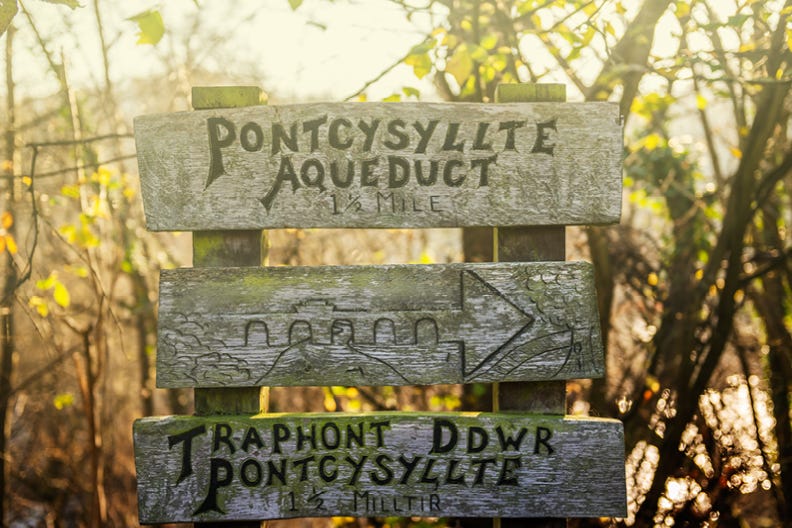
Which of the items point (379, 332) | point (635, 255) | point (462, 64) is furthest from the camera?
point (635, 255)

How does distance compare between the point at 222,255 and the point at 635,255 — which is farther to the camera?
the point at 635,255

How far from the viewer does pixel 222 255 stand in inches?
83.5

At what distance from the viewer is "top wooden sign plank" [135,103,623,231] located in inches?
80.7

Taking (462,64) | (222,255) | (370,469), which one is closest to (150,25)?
(222,255)

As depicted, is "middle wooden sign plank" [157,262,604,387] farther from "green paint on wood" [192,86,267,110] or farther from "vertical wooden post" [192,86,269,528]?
"green paint on wood" [192,86,267,110]

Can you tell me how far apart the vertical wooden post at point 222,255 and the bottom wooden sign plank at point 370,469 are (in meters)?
0.05

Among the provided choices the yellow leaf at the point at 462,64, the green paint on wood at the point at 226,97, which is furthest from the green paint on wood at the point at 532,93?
the green paint on wood at the point at 226,97

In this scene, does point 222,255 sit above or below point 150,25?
below

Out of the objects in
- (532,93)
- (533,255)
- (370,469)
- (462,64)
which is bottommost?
(370,469)

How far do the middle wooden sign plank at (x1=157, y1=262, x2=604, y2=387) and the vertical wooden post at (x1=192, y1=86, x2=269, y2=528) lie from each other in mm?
77

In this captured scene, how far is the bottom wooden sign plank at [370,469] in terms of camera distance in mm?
2066

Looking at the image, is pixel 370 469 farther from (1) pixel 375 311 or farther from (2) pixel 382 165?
(2) pixel 382 165

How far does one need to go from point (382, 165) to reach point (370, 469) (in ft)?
2.91

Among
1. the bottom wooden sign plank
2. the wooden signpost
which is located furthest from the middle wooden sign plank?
the bottom wooden sign plank
